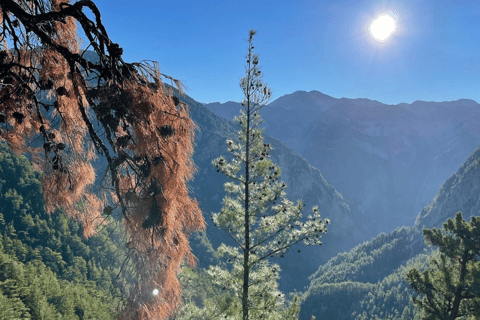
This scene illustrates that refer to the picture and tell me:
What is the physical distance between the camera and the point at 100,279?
10056cm

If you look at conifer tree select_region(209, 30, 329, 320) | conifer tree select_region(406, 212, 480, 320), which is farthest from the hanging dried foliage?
conifer tree select_region(406, 212, 480, 320)

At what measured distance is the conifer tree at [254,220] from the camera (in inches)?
432

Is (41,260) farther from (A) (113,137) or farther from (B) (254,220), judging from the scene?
(A) (113,137)

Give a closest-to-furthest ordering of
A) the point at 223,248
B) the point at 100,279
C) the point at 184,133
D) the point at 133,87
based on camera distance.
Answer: the point at 133,87
the point at 184,133
the point at 223,248
the point at 100,279

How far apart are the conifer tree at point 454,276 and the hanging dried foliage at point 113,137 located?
15335 millimetres

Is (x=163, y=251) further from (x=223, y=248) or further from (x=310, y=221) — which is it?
(x=223, y=248)

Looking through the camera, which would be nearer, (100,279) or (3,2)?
Result: (3,2)

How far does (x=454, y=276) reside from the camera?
14.5 m

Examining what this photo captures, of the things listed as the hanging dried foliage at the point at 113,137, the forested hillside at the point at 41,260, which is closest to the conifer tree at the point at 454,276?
the hanging dried foliage at the point at 113,137

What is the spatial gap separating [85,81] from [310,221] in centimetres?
933

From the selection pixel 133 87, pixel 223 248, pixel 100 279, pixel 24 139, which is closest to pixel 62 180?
pixel 24 139

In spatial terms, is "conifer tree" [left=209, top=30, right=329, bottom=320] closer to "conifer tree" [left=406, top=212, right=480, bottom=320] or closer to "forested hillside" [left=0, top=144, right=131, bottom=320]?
"conifer tree" [left=406, top=212, right=480, bottom=320]

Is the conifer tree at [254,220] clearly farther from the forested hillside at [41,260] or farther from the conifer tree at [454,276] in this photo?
the forested hillside at [41,260]

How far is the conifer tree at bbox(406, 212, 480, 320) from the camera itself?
45.3 ft
